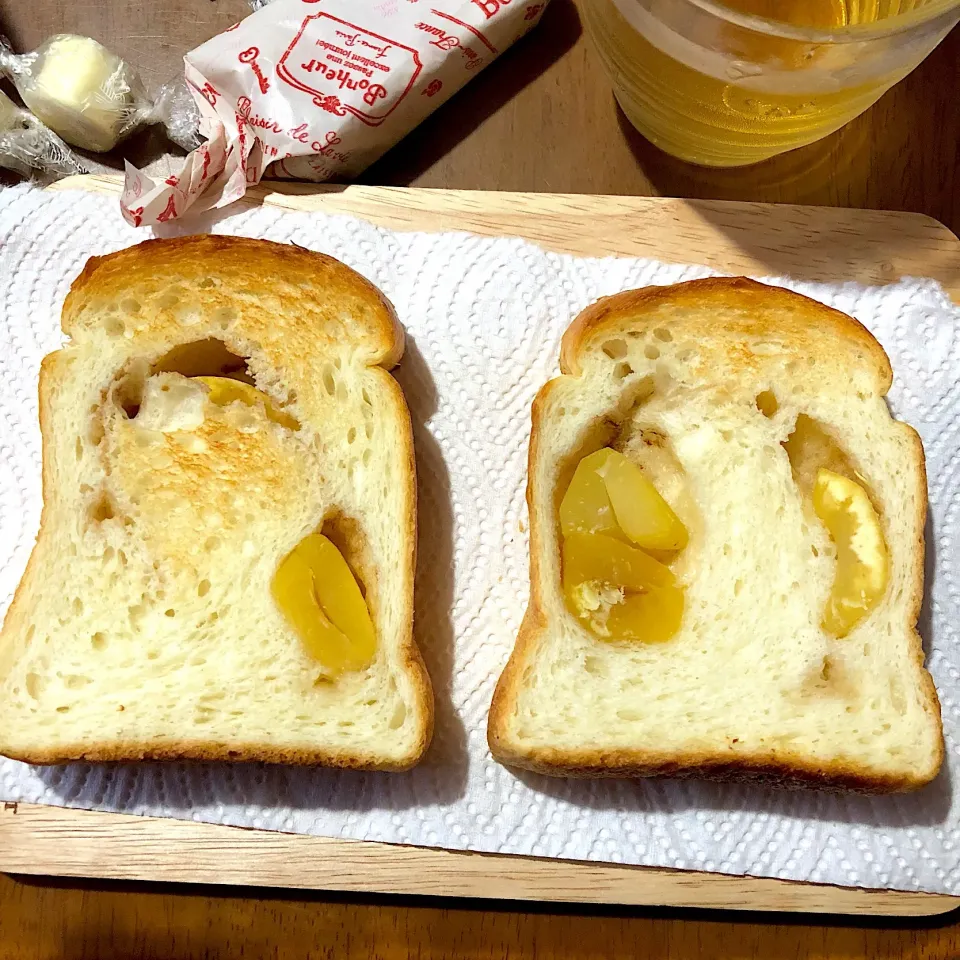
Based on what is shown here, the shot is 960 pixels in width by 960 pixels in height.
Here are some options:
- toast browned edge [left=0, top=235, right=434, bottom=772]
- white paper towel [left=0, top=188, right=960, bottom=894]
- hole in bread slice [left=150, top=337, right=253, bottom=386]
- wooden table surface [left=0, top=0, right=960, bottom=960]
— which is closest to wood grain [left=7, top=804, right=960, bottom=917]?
white paper towel [left=0, top=188, right=960, bottom=894]

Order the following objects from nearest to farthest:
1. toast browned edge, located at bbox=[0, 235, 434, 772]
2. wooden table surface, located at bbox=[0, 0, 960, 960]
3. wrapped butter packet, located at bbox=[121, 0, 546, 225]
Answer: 1. toast browned edge, located at bbox=[0, 235, 434, 772]
2. wrapped butter packet, located at bbox=[121, 0, 546, 225]
3. wooden table surface, located at bbox=[0, 0, 960, 960]

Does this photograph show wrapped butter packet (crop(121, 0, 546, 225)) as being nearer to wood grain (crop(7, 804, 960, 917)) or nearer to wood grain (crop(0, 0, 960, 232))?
wood grain (crop(0, 0, 960, 232))

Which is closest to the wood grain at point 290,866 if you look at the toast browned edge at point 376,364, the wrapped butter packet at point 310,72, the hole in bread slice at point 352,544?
the toast browned edge at point 376,364

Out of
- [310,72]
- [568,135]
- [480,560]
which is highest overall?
[310,72]

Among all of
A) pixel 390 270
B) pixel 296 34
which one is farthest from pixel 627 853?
pixel 296 34

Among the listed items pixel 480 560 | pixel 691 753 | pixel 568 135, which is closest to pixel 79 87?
pixel 568 135

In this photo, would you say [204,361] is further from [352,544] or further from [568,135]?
[568,135]

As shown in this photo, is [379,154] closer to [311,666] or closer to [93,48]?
[93,48]

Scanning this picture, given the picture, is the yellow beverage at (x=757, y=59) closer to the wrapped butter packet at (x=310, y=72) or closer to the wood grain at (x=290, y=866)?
the wrapped butter packet at (x=310, y=72)
